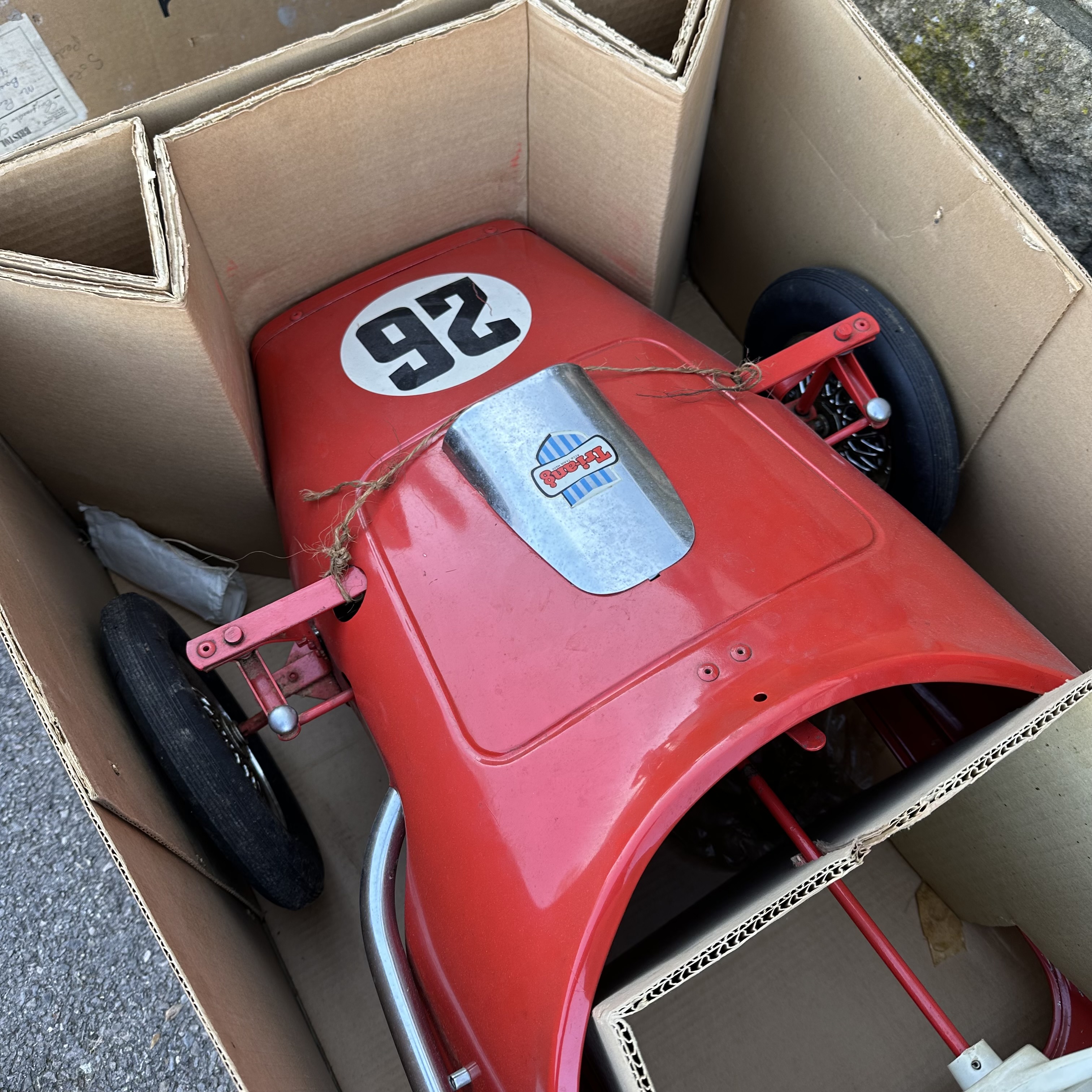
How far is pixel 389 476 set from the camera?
894 mm

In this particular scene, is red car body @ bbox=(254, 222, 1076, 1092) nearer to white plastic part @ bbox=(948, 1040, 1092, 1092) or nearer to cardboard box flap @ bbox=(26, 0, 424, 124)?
white plastic part @ bbox=(948, 1040, 1092, 1092)

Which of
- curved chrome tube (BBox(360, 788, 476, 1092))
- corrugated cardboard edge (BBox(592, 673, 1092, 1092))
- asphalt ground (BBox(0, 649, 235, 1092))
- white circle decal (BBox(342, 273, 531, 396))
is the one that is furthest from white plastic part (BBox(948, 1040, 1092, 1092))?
asphalt ground (BBox(0, 649, 235, 1092))

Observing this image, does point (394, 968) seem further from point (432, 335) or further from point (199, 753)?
point (432, 335)

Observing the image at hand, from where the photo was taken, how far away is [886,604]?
77cm

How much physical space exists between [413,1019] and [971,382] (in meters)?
0.88

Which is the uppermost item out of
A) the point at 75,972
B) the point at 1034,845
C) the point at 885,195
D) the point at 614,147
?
the point at 614,147

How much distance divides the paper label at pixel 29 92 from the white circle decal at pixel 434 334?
531mm

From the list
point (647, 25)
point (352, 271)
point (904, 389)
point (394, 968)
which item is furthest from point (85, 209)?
point (904, 389)

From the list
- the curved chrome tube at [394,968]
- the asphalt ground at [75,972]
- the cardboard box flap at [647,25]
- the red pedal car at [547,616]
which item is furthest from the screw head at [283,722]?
the cardboard box flap at [647,25]

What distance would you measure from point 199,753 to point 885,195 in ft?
3.18

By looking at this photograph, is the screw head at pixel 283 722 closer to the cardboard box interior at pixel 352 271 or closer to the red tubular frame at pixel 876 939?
the cardboard box interior at pixel 352 271

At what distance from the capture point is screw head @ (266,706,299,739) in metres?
0.87

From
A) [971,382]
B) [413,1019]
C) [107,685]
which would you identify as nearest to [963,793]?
[971,382]

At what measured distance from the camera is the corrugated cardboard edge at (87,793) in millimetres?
691
